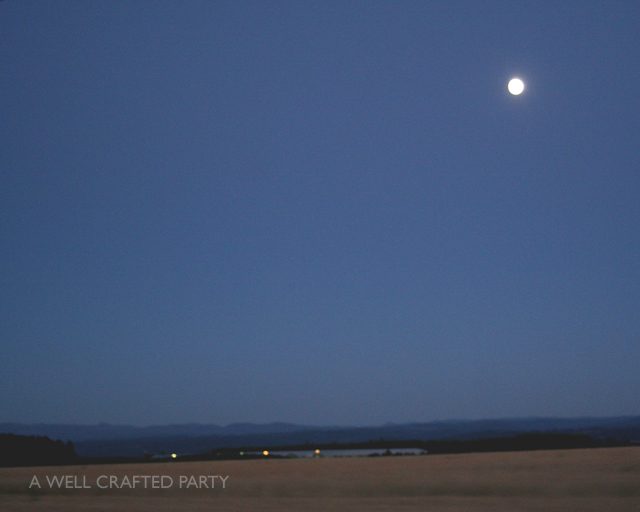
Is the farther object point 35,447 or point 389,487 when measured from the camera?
point 35,447

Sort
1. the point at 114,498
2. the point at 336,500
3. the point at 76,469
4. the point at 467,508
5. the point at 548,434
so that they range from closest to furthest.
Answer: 1. the point at 467,508
2. the point at 336,500
3. the point at 114,498
4. the point at 76,469
5. the point at 548,434

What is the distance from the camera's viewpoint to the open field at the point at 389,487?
5895mm

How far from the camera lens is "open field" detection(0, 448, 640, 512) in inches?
232

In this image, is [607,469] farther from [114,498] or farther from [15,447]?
[15,447]

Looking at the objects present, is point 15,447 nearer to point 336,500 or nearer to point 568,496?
point 336,500

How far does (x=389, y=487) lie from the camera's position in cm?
663

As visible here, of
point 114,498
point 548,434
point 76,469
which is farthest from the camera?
point 548,434

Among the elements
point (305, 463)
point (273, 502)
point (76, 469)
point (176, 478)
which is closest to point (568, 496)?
point (273, 502)

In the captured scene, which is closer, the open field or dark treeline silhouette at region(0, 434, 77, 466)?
the open field

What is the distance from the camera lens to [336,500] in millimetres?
6426

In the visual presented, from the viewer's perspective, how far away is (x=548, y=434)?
10.3m

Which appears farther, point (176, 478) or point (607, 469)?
point (176, 478)

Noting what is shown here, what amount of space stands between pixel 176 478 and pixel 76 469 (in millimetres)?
1810

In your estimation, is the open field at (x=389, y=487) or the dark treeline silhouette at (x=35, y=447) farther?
the dark treeline silhouette at (x=35, y=447)
